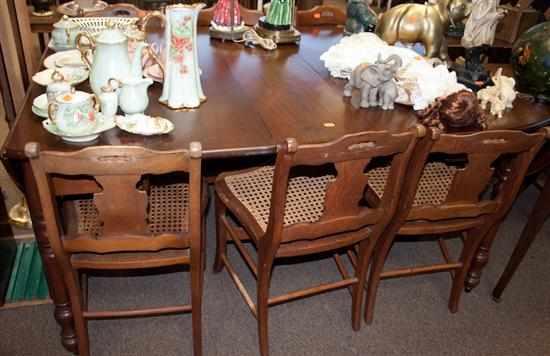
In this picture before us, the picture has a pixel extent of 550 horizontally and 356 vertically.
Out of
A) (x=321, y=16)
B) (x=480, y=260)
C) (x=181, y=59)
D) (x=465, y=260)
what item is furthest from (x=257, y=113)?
(x=321, y=16)

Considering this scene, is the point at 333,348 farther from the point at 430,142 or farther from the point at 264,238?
the point at 430,142

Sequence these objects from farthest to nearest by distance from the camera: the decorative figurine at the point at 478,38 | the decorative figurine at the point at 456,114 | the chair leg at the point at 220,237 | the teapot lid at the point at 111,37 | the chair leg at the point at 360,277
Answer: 1. the chair leg at the point at 220,237
2. the decorative figurine at the point at 478,38
3. the chair leg at the point at 360,277
4. the decorative figurine at the point at 456,114
5. the teapot lid at the point at 111,37

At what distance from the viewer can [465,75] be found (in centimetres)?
181

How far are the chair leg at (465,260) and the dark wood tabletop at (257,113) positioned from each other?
41 centimetres

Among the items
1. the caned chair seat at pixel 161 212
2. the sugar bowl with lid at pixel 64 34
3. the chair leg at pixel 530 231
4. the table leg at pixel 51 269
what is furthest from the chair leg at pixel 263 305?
the sugar bowl with lid at pixel 64 34

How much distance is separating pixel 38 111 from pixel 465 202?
1.35 meters

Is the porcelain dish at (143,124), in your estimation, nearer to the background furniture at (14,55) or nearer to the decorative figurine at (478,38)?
the background furniture at (14,55)

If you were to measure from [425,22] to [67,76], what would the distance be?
1317mm

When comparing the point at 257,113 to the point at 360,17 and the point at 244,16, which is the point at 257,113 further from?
the point at 244,16

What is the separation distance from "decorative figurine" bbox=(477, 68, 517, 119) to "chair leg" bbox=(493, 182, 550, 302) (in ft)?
1.24

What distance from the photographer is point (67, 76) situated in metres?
1.59

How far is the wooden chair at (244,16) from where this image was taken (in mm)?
2381

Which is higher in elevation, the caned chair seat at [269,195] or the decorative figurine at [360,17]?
the decorative figurine at [360,17]

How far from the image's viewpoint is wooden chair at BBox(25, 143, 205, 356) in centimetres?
112
